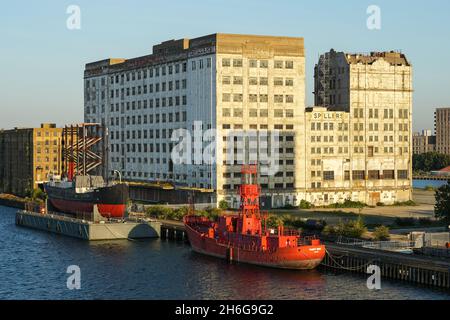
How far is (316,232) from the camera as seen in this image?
11031cm

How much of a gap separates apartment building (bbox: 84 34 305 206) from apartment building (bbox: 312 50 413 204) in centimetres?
688

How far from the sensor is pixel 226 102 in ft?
506

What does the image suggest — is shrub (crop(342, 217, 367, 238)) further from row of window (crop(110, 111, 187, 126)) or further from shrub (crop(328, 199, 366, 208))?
row of window (crop(110, 111, 187, 126))

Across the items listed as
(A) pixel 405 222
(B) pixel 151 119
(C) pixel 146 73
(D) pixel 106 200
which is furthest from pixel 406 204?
(D) pixel 106 200

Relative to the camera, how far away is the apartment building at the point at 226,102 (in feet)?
506

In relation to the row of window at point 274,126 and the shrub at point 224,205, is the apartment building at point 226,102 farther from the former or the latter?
the shrub at point 224,205

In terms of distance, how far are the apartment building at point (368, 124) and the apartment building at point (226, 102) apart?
6.88 m

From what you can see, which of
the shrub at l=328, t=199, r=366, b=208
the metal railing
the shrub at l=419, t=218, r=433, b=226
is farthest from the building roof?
the metal railing

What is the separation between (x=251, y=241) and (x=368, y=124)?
78251 millimetres

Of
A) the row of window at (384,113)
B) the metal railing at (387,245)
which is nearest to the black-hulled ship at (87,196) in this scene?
the metal railing at (387,245)

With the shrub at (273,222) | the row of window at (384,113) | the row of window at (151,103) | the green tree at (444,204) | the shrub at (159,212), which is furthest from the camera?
the row of window at (384,113)

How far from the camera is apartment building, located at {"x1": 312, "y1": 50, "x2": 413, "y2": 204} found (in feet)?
544
